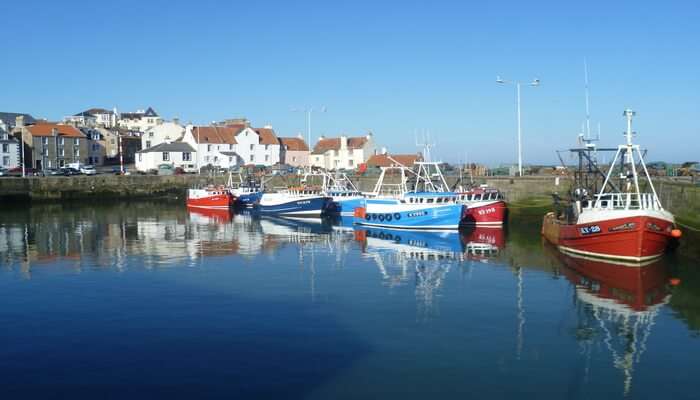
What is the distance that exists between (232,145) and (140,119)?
6590cm

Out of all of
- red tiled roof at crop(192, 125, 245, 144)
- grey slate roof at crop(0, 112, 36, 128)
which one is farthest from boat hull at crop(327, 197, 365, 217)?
grey slate roof at crop(0, 112, 36, 128)

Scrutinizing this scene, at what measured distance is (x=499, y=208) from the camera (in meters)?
38.3

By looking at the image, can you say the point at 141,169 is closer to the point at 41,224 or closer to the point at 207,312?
the point at 41,224

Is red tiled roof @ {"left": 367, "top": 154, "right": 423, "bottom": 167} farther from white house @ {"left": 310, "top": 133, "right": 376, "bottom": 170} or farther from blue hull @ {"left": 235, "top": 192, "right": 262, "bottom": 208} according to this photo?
blue hull @ {"left": 235, "top": 192, "right": 262, "bottom": 208}

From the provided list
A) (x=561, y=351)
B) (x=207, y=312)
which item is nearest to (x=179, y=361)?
(x=207, y=312)

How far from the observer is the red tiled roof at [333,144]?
83.6 m

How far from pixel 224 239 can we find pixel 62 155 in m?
52.4

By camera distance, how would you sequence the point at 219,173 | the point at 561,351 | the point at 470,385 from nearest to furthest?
the point at 470,385 → the point at 561,351 → the point at 219,173

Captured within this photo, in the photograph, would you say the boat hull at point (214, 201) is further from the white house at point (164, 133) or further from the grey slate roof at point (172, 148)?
the white house at point (164, 133)

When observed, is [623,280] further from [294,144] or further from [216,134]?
[294,144]

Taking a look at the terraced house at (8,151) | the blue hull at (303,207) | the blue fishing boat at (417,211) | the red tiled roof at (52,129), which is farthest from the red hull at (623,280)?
the red tiled roof at (52,129)

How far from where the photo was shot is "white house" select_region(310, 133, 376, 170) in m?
83.2

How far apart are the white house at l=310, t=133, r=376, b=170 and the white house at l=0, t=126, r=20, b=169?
3532cm

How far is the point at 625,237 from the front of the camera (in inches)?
934
